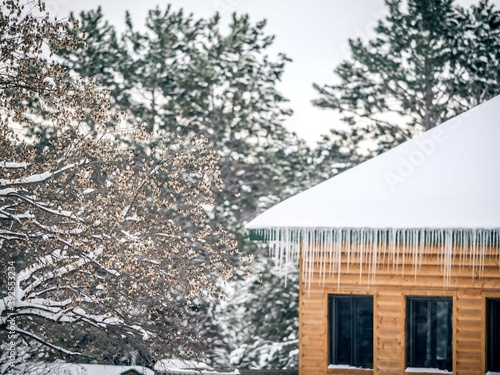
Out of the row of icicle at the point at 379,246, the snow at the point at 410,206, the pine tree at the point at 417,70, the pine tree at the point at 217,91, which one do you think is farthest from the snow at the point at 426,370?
the pine tree at the point at 417,70

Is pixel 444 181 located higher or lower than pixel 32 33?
lower

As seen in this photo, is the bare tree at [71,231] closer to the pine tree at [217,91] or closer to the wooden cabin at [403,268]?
the wooden cabin at [403,268]

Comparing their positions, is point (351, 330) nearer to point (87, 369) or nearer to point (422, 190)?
point (422, 190)

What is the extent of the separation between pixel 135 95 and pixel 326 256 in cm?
1350

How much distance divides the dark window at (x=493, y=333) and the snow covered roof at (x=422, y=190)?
1.51 metres

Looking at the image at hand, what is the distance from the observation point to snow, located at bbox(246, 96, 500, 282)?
13.3m

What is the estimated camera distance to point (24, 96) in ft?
40.4

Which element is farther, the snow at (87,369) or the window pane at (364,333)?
the snow at (87,369)

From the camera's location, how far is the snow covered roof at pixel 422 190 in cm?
1341

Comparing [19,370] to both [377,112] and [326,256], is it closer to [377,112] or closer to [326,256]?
[326,256]

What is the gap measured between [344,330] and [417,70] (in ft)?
44.5

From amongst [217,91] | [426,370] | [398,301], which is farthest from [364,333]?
[217,91]

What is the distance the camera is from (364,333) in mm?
14211

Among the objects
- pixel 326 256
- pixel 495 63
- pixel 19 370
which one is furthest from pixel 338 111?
pixel 19 370
